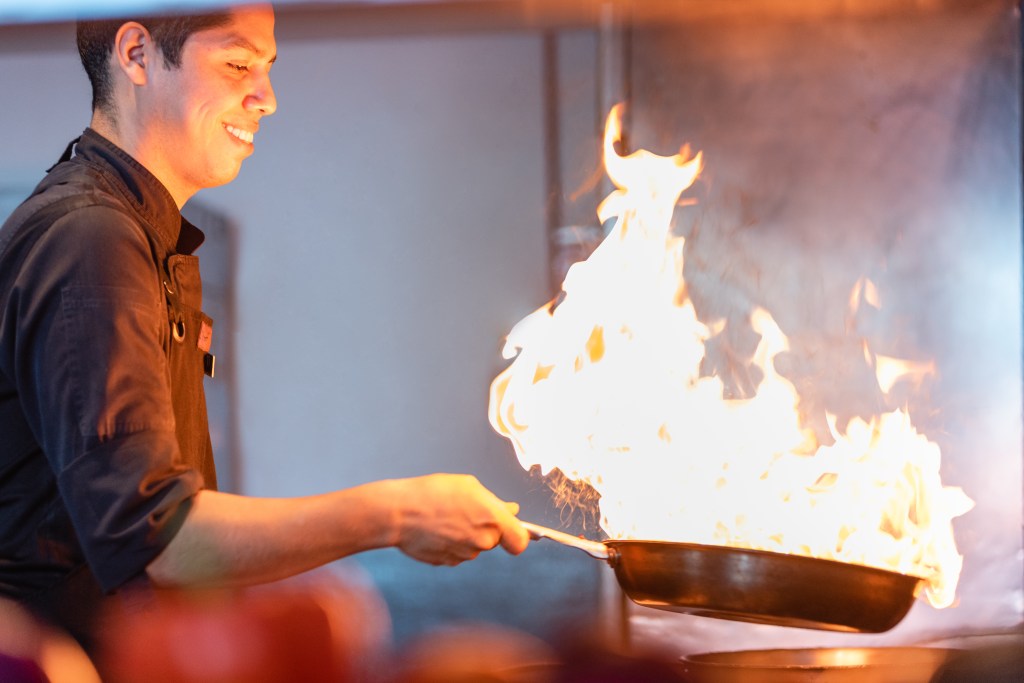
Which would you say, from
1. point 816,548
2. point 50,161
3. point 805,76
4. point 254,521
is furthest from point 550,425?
point 50,161

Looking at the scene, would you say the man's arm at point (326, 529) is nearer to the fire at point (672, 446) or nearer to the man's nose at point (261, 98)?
the fire at point (672, 446)

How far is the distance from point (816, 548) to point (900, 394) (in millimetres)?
1029

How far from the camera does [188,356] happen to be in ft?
4.72

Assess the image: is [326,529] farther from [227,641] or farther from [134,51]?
[134,51]

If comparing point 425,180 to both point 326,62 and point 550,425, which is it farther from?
point 550,425

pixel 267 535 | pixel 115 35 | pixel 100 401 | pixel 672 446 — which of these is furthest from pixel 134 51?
pixel 672 446

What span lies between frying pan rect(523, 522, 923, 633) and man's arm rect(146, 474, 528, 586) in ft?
0.28

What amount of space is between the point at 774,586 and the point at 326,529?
1.67ft

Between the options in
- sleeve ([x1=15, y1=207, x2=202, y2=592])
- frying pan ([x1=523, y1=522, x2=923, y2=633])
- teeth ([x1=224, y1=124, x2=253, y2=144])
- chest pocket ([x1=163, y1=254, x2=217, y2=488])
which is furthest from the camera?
teeth ([x1=224, y1=124, x2=253, y2=144])

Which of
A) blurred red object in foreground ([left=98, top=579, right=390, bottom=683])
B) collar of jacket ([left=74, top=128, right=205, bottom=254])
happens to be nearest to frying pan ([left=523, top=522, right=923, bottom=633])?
blurred red object in foreground ([left=98, top=579, right=390, bottom=683])

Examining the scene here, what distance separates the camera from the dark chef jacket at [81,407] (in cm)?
111

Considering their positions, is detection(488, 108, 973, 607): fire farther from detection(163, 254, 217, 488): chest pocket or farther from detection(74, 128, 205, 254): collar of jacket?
detection(74, 128, 205, 254): collar of jacket

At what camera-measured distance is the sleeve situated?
→ 1.11 m

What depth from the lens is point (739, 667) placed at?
1.27 meters
